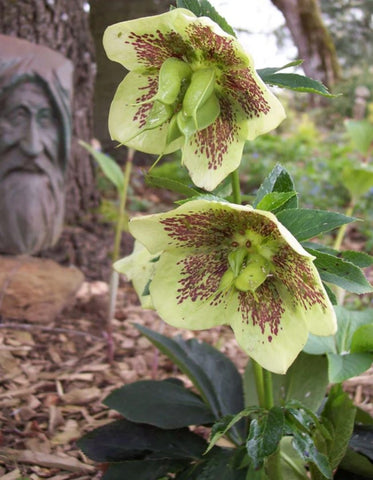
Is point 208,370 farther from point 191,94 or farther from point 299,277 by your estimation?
point 191,94

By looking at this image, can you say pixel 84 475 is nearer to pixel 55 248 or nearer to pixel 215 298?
pixel 215 298

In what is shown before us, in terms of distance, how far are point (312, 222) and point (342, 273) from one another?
7 centimetres

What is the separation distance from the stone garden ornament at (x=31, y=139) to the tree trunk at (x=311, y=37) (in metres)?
4.56

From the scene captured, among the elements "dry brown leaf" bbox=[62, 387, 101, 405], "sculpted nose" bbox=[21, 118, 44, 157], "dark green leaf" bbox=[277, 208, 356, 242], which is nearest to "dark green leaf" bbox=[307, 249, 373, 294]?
"dark green leaf" bbox=[277, 208, 356, 242]

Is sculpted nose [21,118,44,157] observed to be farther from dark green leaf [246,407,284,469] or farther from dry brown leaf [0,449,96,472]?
dark green leaf [246,407,284,469]

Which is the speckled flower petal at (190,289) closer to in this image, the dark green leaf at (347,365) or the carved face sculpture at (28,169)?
the dark green leaf at (347,365)

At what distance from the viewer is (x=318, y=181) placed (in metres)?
3.46

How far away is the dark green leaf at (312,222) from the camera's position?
60 centimetres

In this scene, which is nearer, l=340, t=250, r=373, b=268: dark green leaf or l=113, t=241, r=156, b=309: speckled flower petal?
l=340, t=250, r=373, b=268: dark green leaf

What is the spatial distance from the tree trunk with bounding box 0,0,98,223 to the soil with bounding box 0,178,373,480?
1.59 feet

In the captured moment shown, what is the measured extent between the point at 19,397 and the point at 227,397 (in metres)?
0.50

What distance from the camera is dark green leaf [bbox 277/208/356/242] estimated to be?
0.60 meters

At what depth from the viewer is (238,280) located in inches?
24.0

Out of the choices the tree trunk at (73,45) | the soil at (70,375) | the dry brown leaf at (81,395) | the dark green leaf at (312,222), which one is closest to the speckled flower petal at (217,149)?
the dark green leaf at (312,222)
